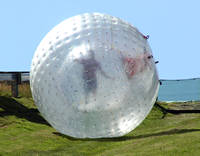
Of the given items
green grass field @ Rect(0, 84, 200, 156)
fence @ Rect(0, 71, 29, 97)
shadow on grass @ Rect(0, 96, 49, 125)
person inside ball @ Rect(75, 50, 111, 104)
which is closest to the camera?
person inside ball @ Rect(75, 50, 111, 104)

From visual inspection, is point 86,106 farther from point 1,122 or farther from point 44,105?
point 1,122

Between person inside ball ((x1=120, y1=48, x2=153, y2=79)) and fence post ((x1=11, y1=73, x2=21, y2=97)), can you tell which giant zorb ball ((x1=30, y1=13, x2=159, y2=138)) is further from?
fence post ((x1=11, y1=73, x2=21, y2=97))

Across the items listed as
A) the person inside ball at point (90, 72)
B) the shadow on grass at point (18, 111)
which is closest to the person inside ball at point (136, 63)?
the person inside ball at point (90, 72)

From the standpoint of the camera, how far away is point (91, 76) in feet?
25.2

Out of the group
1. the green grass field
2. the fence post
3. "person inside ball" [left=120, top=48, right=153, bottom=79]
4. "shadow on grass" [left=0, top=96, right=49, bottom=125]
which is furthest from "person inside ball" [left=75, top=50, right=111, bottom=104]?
the fence post

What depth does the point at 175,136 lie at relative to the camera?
13258 mm

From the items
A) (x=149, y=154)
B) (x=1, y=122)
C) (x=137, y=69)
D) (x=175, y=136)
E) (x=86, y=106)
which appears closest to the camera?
(x=86, y=106)

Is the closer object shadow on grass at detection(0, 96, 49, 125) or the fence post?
shadow on grass at detection(0, 96, 49, 125)

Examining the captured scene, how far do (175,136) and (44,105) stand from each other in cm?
649

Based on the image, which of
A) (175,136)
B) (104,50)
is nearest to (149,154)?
(175,136)

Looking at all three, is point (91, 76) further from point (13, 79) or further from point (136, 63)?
point (13, 79)

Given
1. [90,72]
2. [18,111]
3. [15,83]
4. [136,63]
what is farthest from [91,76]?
[15,83]

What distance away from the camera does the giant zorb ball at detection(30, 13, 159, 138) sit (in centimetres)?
772

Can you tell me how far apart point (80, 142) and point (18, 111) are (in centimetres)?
702
